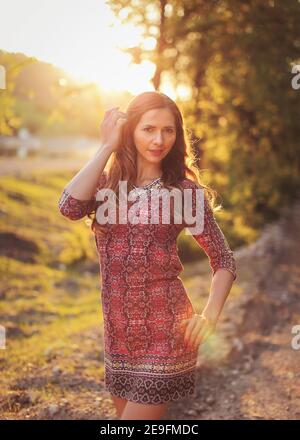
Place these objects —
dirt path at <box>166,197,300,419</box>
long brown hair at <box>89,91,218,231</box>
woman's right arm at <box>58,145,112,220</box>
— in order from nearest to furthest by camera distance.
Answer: woman's right arm at <box>58,145,112,220</box>
long brown hair at <box>89,91,218,231</box>
dirt path at <box>166,197,300,419</box>

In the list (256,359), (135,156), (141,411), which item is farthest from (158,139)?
(256,359)

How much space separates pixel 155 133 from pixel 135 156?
0.20m

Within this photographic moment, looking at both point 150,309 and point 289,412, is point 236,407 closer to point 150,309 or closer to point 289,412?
point 289,412

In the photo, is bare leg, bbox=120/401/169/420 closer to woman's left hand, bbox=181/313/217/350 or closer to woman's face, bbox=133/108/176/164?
woman's left hand, bbox=181/313/217/350

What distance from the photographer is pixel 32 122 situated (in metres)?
36.6

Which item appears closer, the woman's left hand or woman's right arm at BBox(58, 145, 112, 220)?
the woman's left hand

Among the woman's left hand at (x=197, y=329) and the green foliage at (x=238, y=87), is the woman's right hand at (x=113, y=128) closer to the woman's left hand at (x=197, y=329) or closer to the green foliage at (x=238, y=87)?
the woman's left hand at (x=197, y=329)

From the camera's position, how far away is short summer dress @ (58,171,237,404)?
2.88m

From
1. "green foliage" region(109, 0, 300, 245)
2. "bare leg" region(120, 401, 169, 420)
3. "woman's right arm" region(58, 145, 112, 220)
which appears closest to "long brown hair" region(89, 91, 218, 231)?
"woman's right arm" region(58, 145, 112, 220)

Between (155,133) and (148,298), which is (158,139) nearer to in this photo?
(155,133)

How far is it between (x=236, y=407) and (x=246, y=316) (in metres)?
2.87

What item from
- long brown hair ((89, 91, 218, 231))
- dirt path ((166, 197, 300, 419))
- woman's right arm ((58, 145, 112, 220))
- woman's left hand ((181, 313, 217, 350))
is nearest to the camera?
woman's left hand ((181, 313, 217, 350))

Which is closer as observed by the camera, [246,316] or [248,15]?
[248,15]
